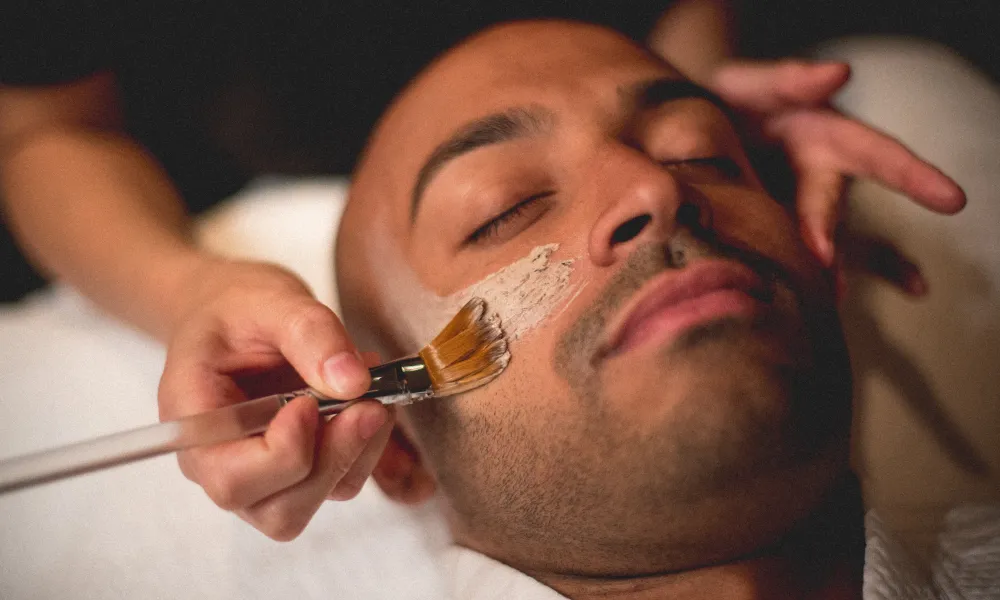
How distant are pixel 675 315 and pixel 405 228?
0.99ft

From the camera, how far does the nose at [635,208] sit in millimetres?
625

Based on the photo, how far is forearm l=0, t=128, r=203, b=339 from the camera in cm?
92

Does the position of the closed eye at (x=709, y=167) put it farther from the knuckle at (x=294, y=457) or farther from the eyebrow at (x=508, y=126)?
the knuckle at (x=294, y=457)

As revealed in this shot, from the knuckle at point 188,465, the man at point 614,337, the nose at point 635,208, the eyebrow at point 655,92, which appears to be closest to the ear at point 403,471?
the man at point 614,337

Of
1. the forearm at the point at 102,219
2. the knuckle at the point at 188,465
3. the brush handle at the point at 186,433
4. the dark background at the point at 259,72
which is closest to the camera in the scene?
the brush handle at the point at 186,433

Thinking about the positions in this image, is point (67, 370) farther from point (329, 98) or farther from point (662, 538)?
point (662, 538)

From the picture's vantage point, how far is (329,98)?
124 centimetres

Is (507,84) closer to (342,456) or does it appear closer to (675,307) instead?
(675,307)

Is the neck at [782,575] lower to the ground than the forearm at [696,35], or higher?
lower

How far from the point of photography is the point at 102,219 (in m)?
1.00

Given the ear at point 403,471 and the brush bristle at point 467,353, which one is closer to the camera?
the brush bristle at point 467,353

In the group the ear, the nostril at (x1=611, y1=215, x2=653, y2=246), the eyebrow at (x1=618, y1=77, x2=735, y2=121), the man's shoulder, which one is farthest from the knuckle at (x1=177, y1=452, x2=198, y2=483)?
the man's shoulder

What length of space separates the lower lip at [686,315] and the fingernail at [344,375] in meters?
0.22

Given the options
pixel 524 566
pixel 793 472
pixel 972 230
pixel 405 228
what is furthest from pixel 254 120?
pixel 972 230
